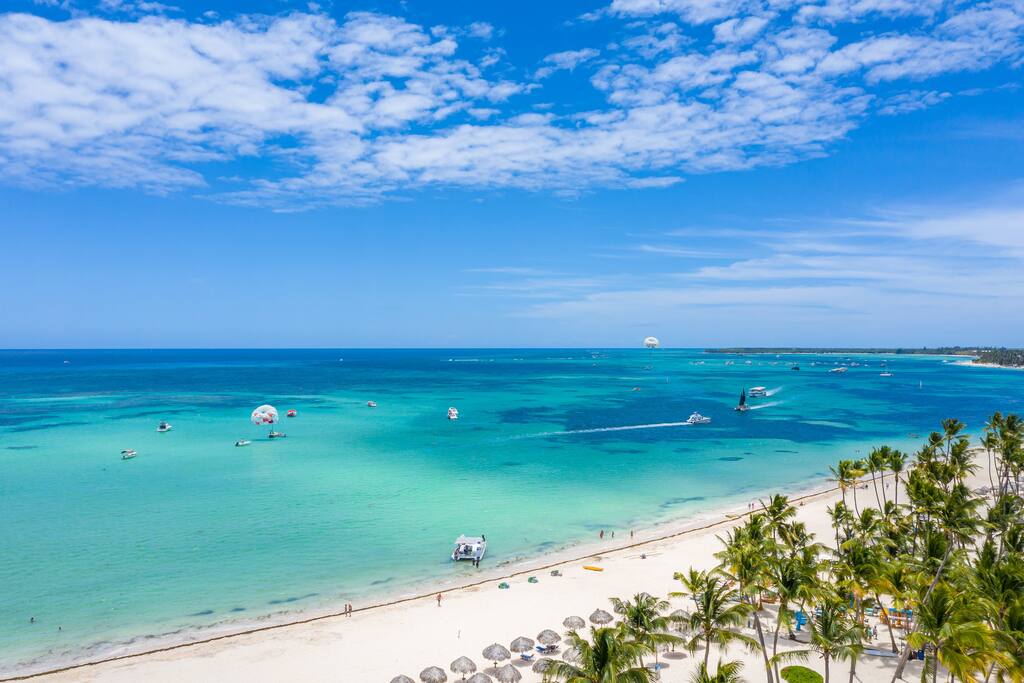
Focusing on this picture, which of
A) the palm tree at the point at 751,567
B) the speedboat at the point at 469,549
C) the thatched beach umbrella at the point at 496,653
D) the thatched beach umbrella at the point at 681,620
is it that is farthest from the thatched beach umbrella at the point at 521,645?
the speedboat at the point at 469,549

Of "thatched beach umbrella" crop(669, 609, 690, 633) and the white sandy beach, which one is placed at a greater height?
"thatched beach umbrella" crop(669, 609, 690, 633)

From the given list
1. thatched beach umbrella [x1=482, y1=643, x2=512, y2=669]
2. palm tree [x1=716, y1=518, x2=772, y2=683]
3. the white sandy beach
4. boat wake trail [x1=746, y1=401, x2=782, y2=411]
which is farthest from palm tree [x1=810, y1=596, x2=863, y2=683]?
boat wake trail [x1=746, y1=401, x2=782, y2=411]

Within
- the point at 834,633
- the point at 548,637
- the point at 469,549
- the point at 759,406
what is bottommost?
the point at 469,549

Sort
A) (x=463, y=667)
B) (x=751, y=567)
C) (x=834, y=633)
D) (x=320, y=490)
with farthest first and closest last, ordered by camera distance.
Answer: (x=320, y=490) → (x=463, y=667) → (x=751, y=567) → (x=834, y=633)

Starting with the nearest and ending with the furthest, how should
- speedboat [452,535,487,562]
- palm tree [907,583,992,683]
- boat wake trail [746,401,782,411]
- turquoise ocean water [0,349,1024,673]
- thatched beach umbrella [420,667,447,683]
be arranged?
palm tree [907,583,992,683] < thatched beach umbrella [420,667,447,683] < turquoise ocean water [0,349,1024,673] < speedboat [452,535,487,562] < boat wake trail [746,401,782,411]

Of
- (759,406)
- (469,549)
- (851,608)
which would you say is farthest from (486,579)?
(759,406)

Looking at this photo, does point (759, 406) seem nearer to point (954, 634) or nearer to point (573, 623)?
point (573, 623)

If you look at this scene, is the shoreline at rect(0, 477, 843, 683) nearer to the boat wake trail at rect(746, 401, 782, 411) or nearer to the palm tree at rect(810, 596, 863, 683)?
the palm tree at rect(810, 596, 863, 683)
